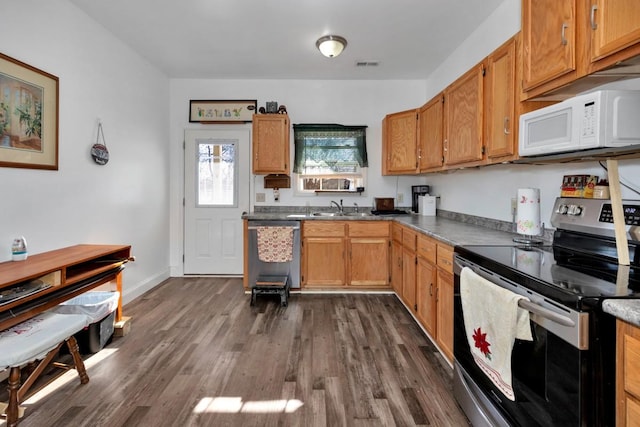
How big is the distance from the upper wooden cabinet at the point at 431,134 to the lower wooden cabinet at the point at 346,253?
2.81 feet

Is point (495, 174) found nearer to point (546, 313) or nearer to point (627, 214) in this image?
point (627, 214)

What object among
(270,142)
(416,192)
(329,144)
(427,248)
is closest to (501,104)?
(427,248)

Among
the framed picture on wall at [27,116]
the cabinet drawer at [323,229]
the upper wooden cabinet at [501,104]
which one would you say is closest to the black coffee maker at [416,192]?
the cabinet drawer at [323,229]

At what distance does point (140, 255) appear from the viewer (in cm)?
360

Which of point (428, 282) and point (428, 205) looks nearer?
A: point (428, 282)

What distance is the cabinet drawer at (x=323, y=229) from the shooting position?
3.58 metres

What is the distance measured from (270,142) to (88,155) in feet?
6.11

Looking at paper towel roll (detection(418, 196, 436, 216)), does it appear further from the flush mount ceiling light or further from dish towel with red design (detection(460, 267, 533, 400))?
dish towel with red design (detection(460, 267, 533, 400))

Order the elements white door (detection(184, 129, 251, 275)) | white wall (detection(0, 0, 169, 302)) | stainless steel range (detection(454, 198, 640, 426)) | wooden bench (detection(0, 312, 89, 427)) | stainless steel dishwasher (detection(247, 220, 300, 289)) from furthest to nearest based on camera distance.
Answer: white door (detection(184, 129, 251, 275)) → stainless steel dishwasher (detection(247, 220, 300, 289)) → white wall (detection(0, 0, 169, 302)) → wooden bench (detection(0, 312, 89, 427)) → stainless steel range (detection(454, 198, 640, 426))

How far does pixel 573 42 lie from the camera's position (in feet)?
4.43

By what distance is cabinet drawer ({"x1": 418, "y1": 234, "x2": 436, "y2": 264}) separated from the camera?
2.33 meters

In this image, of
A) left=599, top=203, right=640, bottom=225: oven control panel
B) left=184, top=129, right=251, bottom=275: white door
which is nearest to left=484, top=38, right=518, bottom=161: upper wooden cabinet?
left=599, top=203, right=640, bottom=225: oven control panel

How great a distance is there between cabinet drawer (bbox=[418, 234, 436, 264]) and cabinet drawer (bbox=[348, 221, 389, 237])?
0.94 meters

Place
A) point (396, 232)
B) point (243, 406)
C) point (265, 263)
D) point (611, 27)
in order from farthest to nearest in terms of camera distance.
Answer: point (265, 263) → point (396, 232) → point (243, 406) → point (611, 27)
